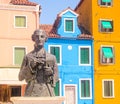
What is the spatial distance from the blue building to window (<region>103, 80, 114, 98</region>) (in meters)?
1.02

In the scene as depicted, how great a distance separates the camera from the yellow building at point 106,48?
31.8 metres

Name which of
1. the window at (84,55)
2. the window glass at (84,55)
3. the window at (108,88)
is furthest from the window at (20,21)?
the window at (108,88)

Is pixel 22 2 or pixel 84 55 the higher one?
pixel 22 2

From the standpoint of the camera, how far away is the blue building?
3144cm

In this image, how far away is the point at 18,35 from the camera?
30391mm

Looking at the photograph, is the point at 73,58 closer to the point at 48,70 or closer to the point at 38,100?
the point at 48,70

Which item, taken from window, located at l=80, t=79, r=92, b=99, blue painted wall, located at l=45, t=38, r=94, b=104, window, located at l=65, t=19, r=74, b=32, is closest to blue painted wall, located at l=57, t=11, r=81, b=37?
window, located at l=65, t=19, r=74, b=32

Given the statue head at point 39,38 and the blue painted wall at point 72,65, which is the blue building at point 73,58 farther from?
the statue head at point 39,38

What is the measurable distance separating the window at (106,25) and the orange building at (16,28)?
5390 millimetres

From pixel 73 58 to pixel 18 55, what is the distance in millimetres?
4583

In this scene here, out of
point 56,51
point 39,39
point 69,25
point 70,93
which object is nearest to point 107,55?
point 69,25

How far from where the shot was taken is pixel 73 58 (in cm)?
3177

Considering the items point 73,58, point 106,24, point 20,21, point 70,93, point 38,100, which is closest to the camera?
point 38,100

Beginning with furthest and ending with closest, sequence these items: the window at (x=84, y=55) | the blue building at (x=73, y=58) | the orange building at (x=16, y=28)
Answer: the window at (x=84, y=55) < the blue building at (x=73, y=58) < the orange building at (x=16, y=28)
